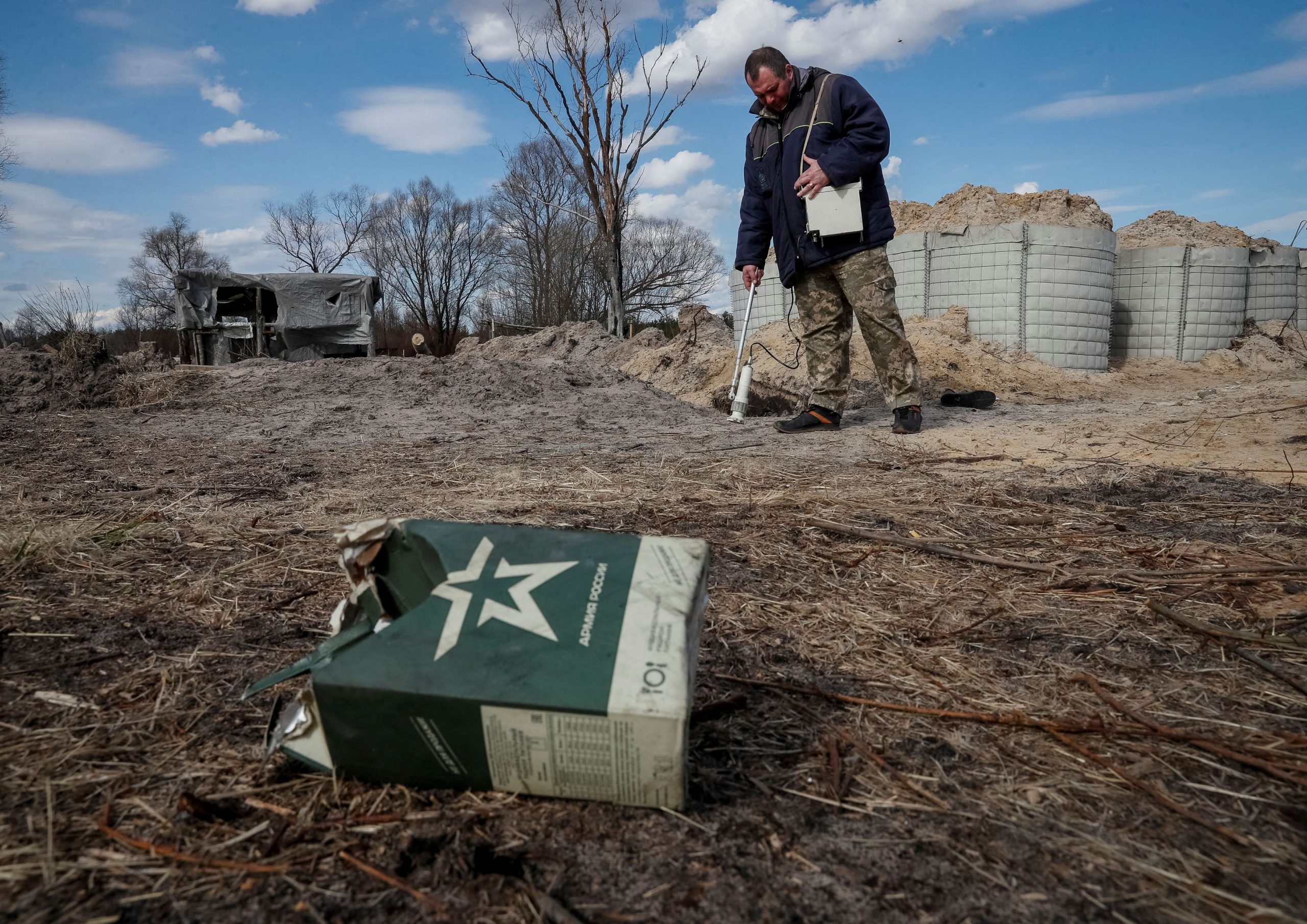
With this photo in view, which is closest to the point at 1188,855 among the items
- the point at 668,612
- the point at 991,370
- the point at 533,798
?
the point at 668,612

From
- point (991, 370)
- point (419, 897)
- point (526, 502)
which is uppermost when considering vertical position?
point (991, 370)

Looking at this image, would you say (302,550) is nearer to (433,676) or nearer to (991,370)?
(433,676)

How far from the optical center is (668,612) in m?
1.05

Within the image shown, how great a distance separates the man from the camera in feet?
14.8

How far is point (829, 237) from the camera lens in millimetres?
4562

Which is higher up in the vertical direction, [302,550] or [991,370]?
[991,370]

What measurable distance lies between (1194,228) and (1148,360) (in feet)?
9.81

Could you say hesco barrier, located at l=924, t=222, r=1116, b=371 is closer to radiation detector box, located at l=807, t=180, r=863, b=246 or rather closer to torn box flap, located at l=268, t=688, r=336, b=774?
radiation detector box, located at l=807, t=180, r=863, b=246

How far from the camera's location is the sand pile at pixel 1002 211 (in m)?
10.2

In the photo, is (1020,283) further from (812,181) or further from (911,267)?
(812,181)

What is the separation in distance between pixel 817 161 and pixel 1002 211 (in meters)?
7.02

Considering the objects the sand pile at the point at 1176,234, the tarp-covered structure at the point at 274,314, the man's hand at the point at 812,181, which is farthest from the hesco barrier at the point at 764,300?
the tarp-covered structure at the point at 274,314

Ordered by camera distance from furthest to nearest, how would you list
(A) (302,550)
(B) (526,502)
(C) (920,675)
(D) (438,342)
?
(D) (438,342), (B) (526,502), (A) (302,550), (C) (920,675)

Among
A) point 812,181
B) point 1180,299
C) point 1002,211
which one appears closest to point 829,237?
point 812,181
